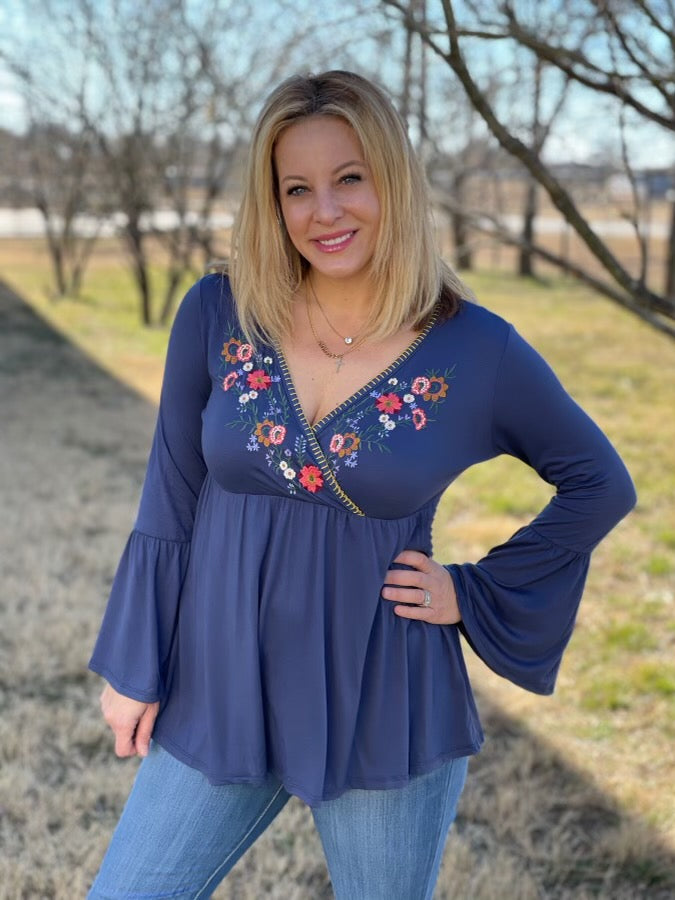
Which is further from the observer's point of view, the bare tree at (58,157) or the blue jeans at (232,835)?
the bare tree at (58,157)

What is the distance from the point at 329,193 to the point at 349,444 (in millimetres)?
424

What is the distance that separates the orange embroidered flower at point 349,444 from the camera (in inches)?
66.6

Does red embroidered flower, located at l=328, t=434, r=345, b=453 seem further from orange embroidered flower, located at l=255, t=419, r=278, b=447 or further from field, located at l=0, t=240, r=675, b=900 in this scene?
field, located at l=0, t=240, r=675, b=900

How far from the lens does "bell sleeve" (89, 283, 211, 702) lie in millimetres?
1770

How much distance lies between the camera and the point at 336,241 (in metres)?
1.79

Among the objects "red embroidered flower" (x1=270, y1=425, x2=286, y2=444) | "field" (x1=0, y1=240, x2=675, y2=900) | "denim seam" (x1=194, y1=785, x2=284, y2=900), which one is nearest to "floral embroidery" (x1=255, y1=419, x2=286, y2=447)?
"red embroidered flower" (x1=270, y1=425, x2=286, y2=444)

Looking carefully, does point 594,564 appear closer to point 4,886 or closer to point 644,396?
point 4,886

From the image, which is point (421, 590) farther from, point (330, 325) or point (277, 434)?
point (330, 325)

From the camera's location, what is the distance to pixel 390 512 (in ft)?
5.61

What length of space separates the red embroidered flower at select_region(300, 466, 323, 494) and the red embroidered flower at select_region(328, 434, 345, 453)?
0.04m

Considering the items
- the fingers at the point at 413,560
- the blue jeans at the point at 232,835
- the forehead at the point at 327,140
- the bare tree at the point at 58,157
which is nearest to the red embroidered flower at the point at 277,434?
the fingers at the point at 413,560

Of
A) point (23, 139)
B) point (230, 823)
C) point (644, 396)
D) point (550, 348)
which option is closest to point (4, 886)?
point (230, 823)

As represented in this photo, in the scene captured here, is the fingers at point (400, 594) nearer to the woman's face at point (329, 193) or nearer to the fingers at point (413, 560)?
the fingers at point (413, 560)

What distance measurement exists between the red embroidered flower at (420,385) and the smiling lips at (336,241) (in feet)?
0.86
